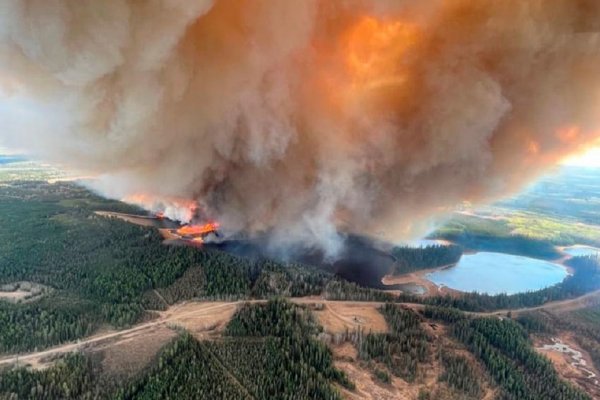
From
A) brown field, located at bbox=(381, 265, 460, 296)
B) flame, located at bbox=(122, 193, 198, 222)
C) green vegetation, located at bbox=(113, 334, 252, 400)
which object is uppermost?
flame, located at bbox=(122, 193, 198, 222)

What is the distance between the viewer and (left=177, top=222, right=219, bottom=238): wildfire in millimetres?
60287

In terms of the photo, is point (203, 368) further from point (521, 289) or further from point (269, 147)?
point (521, 289)

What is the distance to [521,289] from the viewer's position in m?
54.1

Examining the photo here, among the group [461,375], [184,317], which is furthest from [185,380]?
[461,375]

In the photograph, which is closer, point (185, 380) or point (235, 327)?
point (185, 380)

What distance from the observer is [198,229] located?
202ft

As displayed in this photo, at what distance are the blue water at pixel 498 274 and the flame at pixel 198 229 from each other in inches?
1085

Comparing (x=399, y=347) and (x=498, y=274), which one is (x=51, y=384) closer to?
(x=399, y=347)

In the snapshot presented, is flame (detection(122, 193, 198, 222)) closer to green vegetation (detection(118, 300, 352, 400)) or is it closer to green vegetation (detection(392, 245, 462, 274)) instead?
green vegetation (detection(392, 245, 462, 274))

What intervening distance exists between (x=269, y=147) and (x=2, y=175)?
364ft

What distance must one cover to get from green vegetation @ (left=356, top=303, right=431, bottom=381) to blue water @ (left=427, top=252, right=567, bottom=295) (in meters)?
18.0

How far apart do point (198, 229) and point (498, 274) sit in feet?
126

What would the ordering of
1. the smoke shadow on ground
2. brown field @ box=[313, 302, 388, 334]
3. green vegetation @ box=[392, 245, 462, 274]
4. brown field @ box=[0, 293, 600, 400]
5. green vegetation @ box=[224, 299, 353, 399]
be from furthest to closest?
green vegetation @ box=[392, 245, 462, 274] → the smoke shadow on ground → brown field @ box=[313, 302, 388, 334] → brown field @ box=[0, 293, 600, 400] → green vegetation @ box=[224, 299, 353, 399]

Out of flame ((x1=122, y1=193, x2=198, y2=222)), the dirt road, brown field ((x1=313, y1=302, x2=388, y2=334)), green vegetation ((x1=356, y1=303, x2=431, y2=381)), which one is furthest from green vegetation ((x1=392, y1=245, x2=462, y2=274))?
flame ((x1=122, y1=193, x2=198, y2=222))
